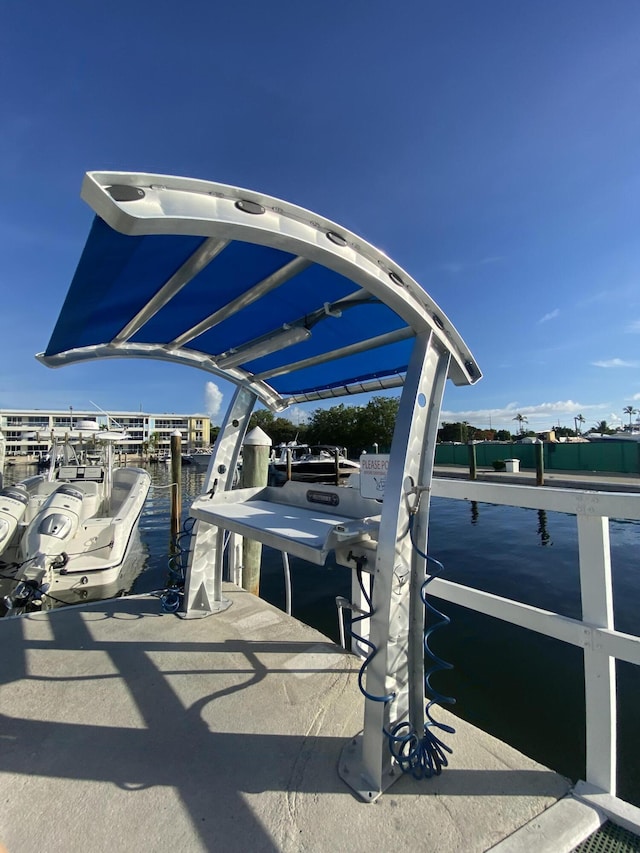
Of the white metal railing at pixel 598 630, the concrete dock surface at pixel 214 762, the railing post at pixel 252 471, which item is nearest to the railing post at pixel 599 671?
the white metal railing at pixel 598 630

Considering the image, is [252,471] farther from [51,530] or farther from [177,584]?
[51,530]

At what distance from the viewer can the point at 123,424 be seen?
150 ft

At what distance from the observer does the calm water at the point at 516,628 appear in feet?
11.4

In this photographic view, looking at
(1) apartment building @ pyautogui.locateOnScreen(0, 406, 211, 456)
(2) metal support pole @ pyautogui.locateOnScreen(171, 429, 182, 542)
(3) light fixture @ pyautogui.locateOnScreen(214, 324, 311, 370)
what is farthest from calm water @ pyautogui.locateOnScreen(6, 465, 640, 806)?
(1) apartment building @ pyautogui.locateOnScreen(0, 406, 211, 456)

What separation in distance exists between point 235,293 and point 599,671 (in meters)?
2.50

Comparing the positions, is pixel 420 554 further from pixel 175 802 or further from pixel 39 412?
pixel 39 412

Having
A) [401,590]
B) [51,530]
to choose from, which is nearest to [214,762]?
[401,590]

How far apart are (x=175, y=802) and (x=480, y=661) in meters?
3.93

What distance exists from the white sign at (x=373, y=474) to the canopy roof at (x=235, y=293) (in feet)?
2.15

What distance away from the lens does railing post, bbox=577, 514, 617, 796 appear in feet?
5.37

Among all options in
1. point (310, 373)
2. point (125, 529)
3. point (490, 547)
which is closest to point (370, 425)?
point (490, 547)

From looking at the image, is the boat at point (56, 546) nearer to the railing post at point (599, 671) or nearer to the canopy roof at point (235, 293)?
the canopy roof at point (235, 293)

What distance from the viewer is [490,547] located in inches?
367

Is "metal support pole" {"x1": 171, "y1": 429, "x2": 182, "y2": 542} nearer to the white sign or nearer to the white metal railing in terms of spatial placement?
the white sign
